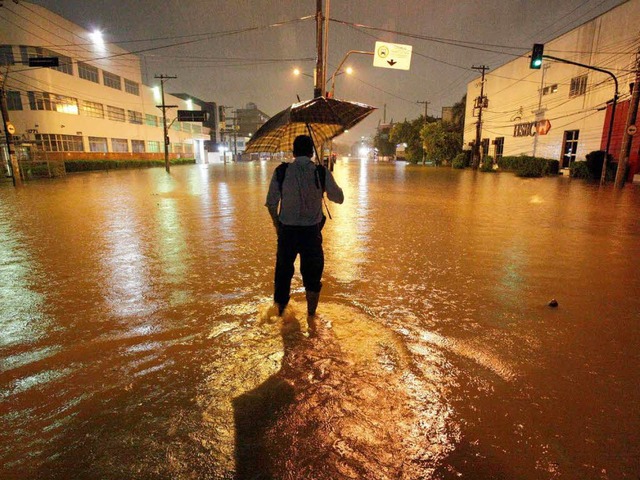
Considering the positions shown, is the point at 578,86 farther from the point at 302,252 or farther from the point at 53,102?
the point at 53,102

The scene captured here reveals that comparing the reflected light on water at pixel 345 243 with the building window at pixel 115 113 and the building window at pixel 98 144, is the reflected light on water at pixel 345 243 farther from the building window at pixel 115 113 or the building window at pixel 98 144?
the building window at pixel 115 113

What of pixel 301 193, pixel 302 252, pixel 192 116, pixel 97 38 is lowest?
pixel 302 252

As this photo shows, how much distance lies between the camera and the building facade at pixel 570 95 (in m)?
24.5

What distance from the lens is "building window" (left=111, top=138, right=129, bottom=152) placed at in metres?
43.7

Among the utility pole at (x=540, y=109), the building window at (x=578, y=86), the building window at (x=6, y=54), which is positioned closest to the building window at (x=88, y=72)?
the building window at (x=6, y=54)

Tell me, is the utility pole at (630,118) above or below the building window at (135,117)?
below

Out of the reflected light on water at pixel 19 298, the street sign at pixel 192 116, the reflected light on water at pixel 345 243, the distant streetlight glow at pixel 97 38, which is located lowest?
the reflected light on water at pixel 19 298

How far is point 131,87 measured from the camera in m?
48.1

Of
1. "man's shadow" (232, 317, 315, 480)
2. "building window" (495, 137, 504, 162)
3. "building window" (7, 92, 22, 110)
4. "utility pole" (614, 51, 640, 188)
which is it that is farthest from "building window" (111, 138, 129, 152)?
"man's shadow" (232, 317, 315, 480)

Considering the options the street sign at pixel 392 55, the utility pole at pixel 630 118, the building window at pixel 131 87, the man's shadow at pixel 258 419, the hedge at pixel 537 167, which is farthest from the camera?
the building window at pixel 131 87

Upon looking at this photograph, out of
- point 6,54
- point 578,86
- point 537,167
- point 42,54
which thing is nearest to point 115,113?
point 42,54

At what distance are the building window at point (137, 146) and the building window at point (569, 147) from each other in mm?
47198

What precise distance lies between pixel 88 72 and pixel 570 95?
150 ft

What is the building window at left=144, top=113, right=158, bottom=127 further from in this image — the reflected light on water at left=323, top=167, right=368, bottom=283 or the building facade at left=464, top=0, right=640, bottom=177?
the reflected light on water at left=323, top=167, right=368, bottom=283
